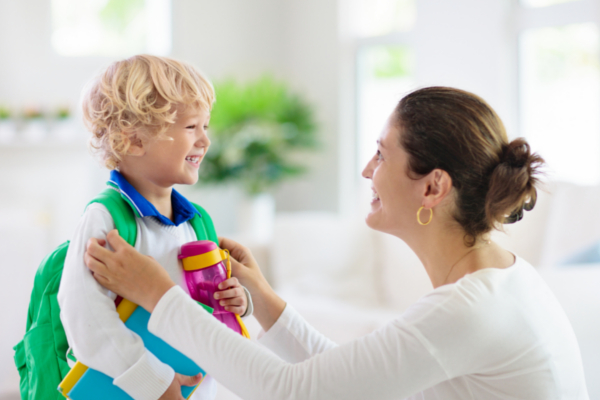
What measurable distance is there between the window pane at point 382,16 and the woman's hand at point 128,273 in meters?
3.73

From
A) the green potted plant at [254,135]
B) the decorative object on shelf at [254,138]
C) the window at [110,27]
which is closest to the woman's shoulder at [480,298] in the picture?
the decorative object on shelf at [254,138]

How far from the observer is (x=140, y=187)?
111 cm

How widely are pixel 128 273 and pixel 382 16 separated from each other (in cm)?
409

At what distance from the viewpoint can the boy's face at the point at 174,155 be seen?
3.53ft

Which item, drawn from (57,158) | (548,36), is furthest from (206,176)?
(548,36)

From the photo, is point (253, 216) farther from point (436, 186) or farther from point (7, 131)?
point (436, 186)

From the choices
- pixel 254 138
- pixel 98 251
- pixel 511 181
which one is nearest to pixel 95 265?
pixel 98 251

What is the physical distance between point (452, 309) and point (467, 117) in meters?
0.34

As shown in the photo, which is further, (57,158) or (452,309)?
(57,158)

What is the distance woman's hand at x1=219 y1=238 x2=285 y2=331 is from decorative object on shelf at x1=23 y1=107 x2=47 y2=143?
316 centimetres

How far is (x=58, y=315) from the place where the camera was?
1.04m

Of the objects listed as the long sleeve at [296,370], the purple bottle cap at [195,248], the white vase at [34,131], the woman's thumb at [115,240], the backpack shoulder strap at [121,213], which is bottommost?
the long sleeve at [296,370]

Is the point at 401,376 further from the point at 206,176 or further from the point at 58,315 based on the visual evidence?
the point at 206,176

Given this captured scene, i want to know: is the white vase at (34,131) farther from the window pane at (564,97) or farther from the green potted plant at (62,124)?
the window pane at (564,97)
